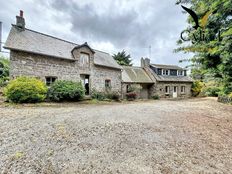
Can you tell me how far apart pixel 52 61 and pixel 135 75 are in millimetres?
12370

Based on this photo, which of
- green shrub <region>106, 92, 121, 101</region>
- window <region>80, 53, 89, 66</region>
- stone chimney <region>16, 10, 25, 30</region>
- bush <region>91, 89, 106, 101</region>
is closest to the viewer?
stone chimney <region>16, 10, 25, 30</region>

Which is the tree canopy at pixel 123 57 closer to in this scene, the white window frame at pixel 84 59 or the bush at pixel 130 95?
the bush at pixel 130 95

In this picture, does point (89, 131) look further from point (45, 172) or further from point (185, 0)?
point (185, 0)

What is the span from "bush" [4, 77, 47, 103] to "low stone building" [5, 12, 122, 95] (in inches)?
44.4

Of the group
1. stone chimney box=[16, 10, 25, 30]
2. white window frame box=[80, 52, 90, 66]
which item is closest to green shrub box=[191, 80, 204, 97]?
white window frame box=[80, 52, 90, 66]

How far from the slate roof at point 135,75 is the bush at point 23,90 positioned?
1083 centimetres

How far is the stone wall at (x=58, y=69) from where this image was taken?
10.1 metres

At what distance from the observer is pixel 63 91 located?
11164 millimetres

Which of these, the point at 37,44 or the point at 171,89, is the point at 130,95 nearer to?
the point at 171,89

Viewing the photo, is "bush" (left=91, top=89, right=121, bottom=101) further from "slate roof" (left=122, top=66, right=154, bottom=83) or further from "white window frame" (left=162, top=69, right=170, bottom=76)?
"white window frame" (left=162, top=69, right=170, bottom=76)

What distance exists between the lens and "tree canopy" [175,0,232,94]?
2.60 meters

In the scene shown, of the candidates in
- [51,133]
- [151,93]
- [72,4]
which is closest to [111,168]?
[51,133]

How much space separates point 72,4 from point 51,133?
1175 cm

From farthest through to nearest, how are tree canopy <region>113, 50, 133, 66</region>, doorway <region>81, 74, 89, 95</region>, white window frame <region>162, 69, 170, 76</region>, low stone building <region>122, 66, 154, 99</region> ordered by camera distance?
tree canopy <region>113, 50, 133, 66</region>
white window frame <region>162, 69, 170, 76</region>
low stone building <region>122, 66, 154, 99</region>
doorway <region>81, 74, 89, 95</region>
